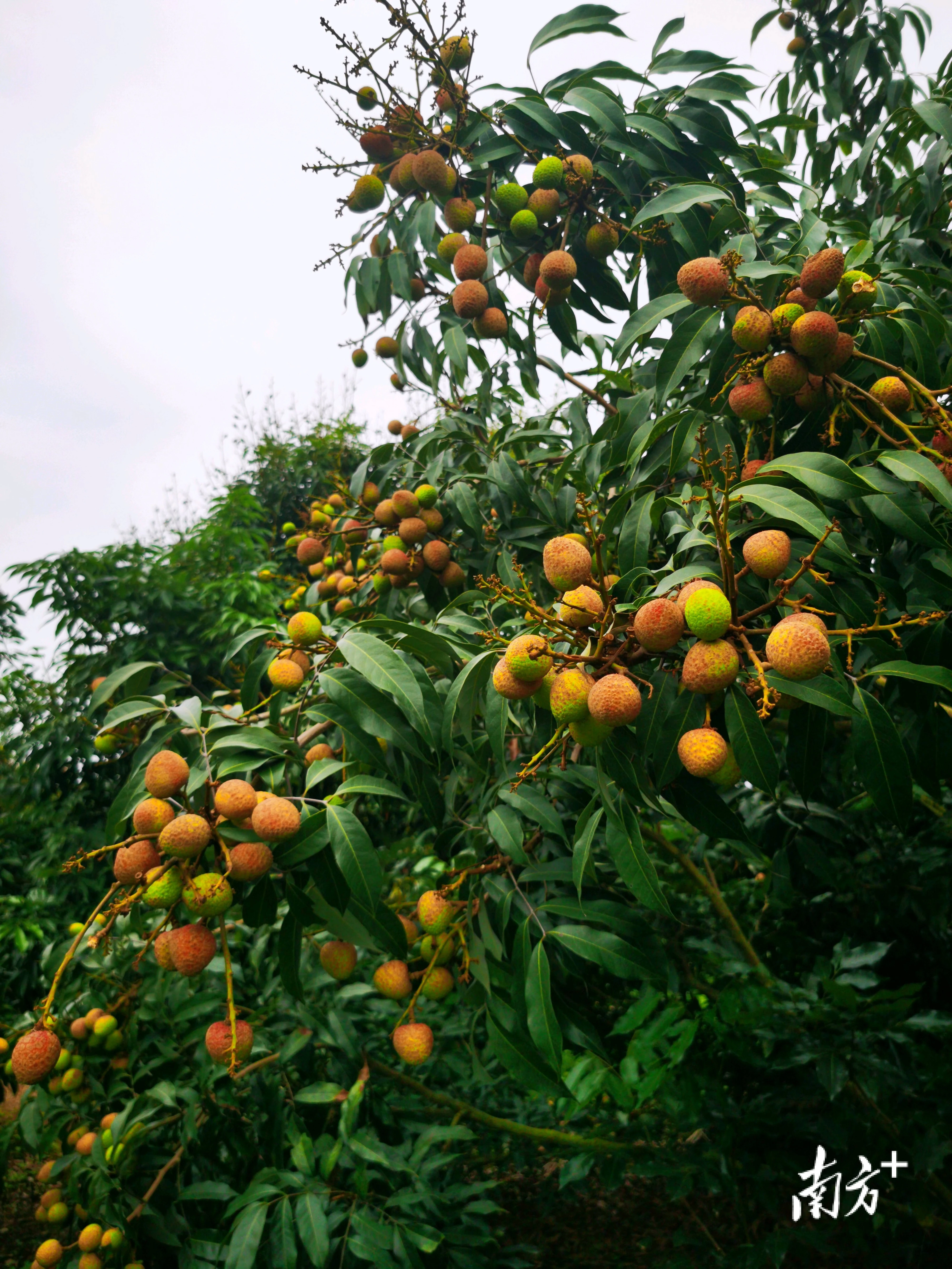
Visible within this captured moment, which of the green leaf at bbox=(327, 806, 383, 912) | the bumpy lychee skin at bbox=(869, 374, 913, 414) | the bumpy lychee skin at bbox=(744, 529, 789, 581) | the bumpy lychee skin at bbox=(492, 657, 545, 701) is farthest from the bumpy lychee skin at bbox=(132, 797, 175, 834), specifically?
the bumpy lychee skin at bbox=(869, 374, 913, 414)

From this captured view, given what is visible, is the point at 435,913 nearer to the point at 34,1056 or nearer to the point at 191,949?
the point at 191,949

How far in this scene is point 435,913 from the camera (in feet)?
4.67

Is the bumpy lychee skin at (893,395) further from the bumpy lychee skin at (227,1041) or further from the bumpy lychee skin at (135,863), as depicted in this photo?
the bumpy lychee skin at (227,1041)

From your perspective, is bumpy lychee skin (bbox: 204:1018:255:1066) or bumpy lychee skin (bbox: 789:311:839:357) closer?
bumpy lychee skin (bbox: 789:311:839:357)

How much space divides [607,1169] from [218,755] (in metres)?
1.49

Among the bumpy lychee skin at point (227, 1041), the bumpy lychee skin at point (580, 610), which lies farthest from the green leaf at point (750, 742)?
the bumpy lychee skin at point (227, 1041)

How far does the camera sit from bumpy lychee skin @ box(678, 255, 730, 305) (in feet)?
3.73

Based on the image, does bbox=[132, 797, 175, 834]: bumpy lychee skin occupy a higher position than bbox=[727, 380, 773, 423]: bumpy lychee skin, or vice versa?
bbox=[727, 380, 773, 423]: bumpy lychee skin

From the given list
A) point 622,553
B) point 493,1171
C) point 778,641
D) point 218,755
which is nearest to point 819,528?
point 778,641

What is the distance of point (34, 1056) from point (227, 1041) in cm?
27

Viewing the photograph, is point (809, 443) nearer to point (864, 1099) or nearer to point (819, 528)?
point (819, 528)

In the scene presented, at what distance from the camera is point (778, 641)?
80 centimetres

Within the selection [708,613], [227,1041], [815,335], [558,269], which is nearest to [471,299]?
[558,269]

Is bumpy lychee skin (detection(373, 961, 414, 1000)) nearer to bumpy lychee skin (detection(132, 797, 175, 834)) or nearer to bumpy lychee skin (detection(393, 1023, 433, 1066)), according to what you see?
bumpy lychee skin (detection(393, 1023, 433, 1066))
